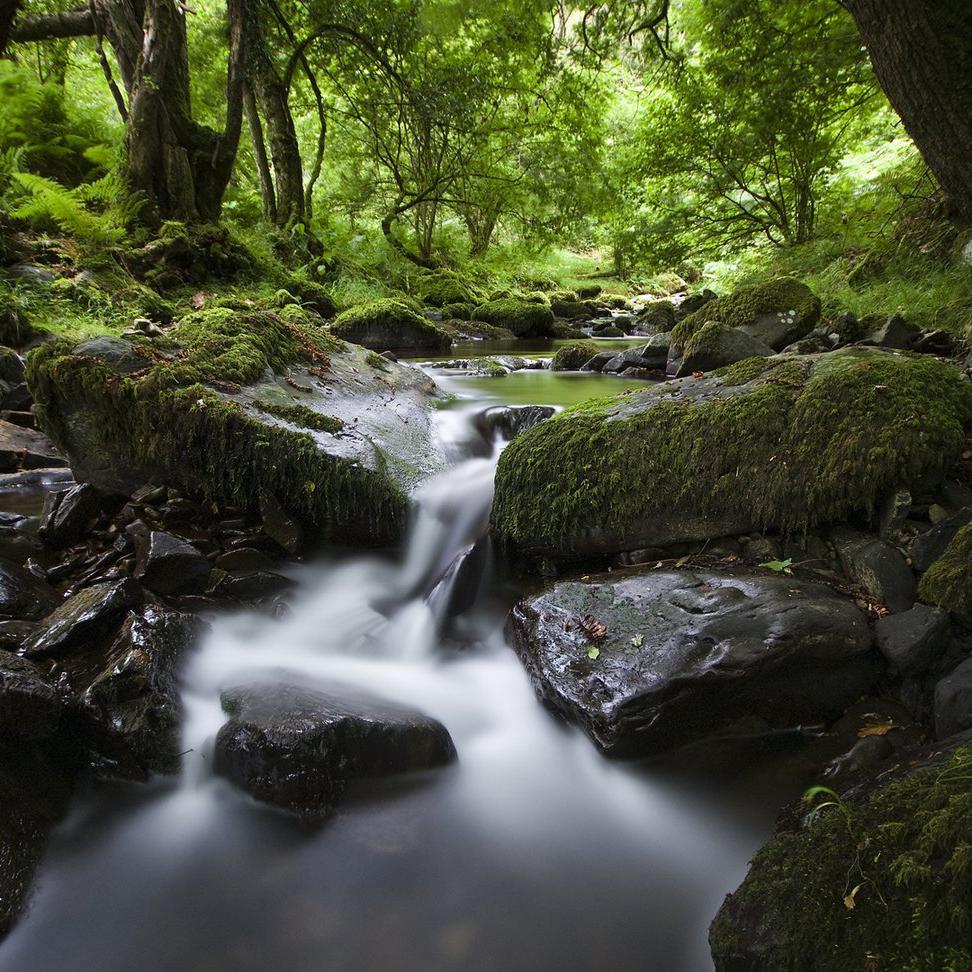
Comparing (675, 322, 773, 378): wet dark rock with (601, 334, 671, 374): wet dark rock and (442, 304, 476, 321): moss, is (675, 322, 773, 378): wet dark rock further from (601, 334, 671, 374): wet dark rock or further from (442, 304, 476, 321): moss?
(442, 304, 476, 321): moss

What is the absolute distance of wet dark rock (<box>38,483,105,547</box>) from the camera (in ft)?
11.2

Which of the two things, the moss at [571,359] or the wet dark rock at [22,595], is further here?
the moss at [571,359]

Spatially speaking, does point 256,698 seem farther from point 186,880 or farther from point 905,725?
point 905,725

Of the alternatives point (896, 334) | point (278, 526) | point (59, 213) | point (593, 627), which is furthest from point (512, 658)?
point (59, 213)

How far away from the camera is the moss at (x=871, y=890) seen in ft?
3.99

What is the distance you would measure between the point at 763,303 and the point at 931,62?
3.32 metres

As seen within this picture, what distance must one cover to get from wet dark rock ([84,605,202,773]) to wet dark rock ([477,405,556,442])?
3146 mm

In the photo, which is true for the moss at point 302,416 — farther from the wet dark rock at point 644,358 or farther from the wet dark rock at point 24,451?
the wet dark rock at point 644,358

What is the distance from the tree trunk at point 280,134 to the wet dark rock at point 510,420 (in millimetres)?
9640

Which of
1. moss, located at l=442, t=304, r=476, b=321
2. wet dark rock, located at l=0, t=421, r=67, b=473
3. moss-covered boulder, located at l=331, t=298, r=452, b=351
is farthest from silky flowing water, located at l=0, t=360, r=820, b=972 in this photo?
moss, located at l=442, t=304, r=476, b=321

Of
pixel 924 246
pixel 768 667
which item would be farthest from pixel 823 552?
pixel 924 246

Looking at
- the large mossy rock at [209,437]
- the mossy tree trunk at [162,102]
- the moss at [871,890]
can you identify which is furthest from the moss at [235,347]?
the mossy tree trunk at [162,102]

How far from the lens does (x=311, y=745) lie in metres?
2.24

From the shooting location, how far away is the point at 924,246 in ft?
20.1
